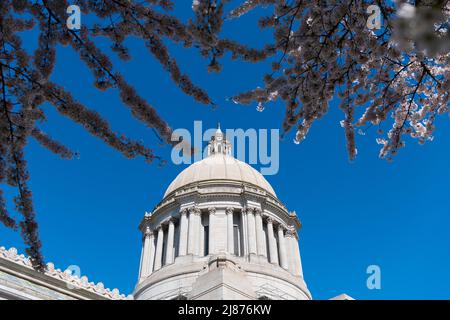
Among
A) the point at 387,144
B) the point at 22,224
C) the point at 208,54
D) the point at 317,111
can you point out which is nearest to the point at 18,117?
the point at 22,224

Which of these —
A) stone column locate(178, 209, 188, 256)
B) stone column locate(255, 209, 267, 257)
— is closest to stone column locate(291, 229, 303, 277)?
stone column locate(255, 209, 267, 257)

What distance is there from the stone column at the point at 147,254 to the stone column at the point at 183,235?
14.9 feet

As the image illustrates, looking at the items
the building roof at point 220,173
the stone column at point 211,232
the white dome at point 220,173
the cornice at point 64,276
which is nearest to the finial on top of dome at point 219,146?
the building roof at point 220,173

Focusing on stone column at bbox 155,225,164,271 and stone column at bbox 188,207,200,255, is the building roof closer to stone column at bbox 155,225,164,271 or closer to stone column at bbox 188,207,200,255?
stone column at bbox 188,207,200,255

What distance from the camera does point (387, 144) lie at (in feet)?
38.1

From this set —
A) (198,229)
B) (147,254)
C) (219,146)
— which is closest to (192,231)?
(198,229)

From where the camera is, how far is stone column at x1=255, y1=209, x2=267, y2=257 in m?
37.8

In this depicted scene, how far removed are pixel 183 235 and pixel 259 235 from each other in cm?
727

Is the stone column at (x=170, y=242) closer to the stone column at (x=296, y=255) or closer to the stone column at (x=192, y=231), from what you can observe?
the stone column at (x=192, y=231)

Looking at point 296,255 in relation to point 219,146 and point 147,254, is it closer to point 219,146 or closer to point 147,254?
point 147,254

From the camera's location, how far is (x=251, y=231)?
3819 centimetres

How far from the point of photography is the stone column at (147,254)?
3981 cm
